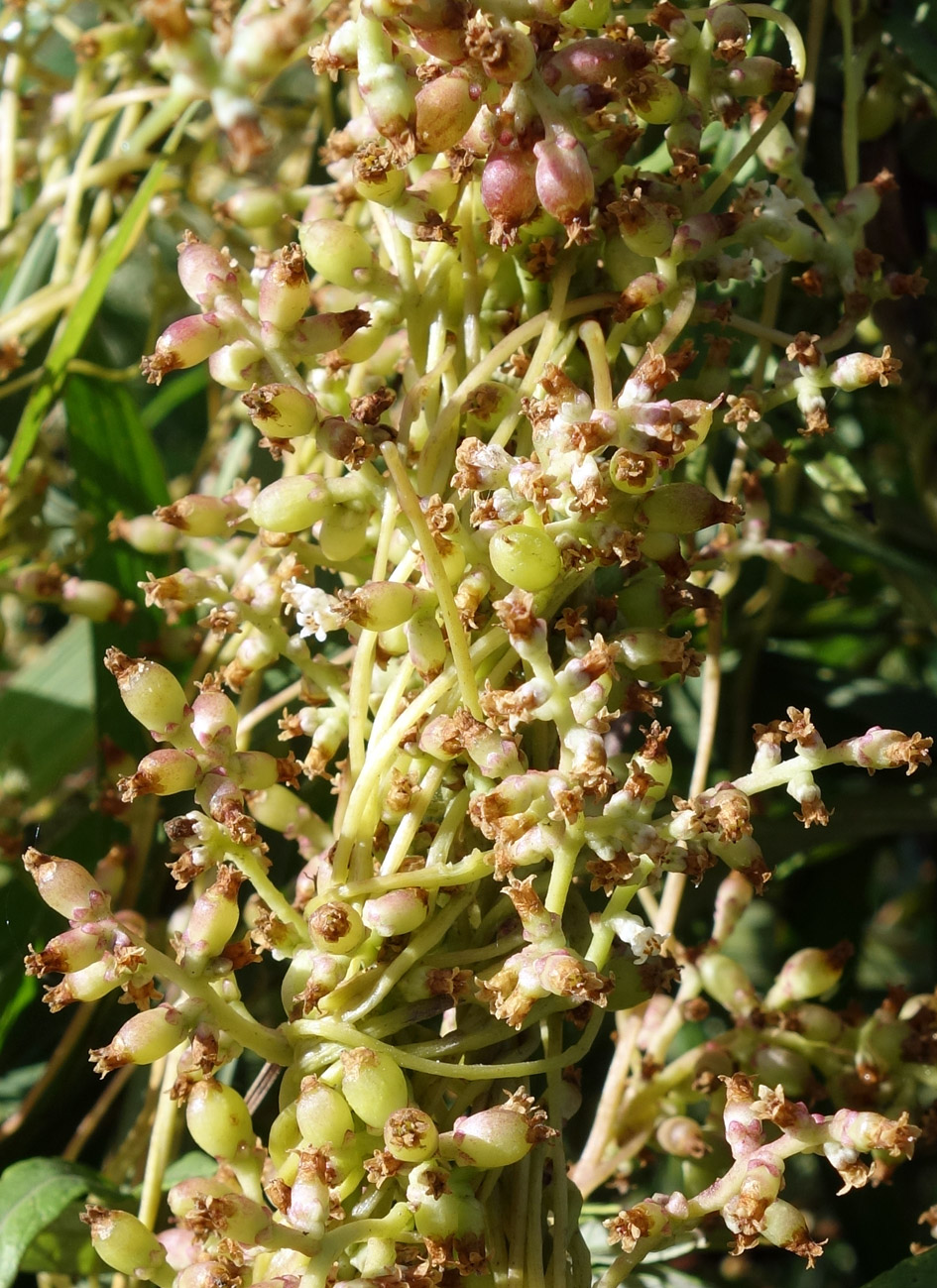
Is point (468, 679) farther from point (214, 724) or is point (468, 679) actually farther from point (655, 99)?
point (655, 99)

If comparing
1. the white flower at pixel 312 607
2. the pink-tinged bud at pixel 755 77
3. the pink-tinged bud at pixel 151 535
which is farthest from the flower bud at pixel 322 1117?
the pink-tinged bud at pixel 755 77

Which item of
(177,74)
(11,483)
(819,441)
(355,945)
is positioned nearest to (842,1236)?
(819,441)

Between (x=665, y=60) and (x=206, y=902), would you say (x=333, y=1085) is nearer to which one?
(x=206, y=902)

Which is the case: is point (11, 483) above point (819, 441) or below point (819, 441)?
above

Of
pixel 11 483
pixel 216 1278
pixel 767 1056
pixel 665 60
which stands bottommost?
pixel 767 1056

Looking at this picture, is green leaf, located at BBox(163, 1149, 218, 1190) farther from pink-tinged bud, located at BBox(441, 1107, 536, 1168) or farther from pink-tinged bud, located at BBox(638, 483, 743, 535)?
pink-tinged bud, located at BBox(638, 483, 743, 535)

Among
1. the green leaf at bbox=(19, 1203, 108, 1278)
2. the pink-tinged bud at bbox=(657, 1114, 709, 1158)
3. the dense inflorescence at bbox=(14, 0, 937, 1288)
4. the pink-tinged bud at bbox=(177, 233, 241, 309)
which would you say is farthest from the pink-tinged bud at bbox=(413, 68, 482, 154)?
the green leaf at bbox=(19, 1203, 108, 1278)

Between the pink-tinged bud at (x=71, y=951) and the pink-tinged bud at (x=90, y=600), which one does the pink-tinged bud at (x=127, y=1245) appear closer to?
the pink-tinged bud at (x=71, y=951)
